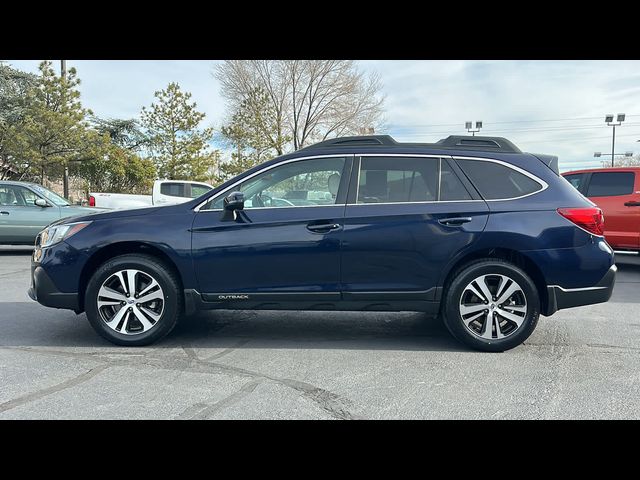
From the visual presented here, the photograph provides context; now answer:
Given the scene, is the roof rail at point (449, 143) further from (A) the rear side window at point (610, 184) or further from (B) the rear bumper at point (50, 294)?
(A) the rear side window at point (610, 184)

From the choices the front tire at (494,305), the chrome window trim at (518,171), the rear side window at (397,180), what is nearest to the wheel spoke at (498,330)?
the front tire at (494,305)

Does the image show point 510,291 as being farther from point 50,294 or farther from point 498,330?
point 50,294

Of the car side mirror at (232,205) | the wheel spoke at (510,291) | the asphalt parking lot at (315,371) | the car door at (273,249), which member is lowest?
the asphalt parking lot at (315,371)

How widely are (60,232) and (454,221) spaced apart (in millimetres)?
3640

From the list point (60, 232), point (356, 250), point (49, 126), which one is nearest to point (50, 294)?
point (60, 232)

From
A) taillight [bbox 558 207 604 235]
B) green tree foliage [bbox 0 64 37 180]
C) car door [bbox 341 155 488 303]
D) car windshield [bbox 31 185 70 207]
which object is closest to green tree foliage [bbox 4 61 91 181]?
green tree foliage [bbox 0 64 37 180]

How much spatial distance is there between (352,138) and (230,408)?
108 inches

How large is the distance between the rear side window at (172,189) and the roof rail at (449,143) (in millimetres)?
12334

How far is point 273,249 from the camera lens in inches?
171

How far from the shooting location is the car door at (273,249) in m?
4.35

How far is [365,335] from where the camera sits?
194 inches

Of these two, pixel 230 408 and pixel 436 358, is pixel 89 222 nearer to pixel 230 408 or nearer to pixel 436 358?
pixel 230 408
